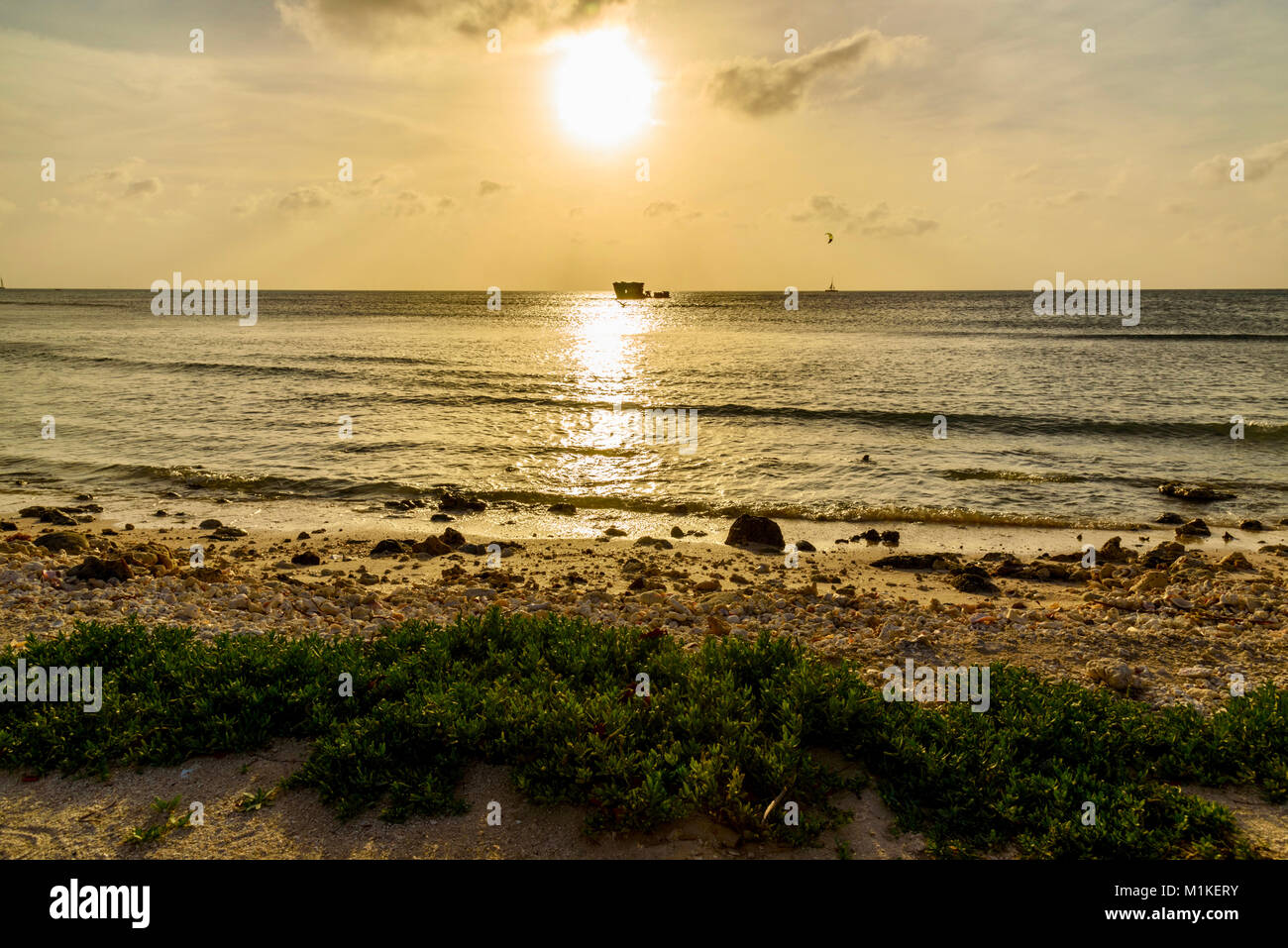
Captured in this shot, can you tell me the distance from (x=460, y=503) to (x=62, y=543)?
7240mm

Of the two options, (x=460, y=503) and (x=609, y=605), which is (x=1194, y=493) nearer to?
(x=609, y=605)

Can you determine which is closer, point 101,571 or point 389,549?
point 101,571

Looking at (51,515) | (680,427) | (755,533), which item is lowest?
(755,533)

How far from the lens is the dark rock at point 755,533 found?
563 inches

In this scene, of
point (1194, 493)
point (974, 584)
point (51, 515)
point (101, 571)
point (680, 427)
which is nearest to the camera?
point (101, 571)

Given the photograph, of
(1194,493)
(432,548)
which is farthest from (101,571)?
(1194,493)

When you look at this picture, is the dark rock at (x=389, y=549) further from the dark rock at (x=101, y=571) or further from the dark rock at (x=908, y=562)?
the dark rock at (x=908, y=562)

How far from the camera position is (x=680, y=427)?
1054 inches

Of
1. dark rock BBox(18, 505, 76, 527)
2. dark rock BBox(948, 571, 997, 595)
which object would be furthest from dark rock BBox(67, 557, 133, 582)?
dark rock BBox(948, 571, 997, 595)

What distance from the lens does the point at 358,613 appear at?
31.3 ft

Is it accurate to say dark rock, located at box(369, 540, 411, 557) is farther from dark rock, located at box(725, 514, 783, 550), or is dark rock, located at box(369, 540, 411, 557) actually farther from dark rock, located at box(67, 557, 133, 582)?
dark rock, located at box(725, 514, 783, 550)

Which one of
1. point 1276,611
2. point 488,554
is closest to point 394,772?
point 488,554

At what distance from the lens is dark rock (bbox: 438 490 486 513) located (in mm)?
17297
